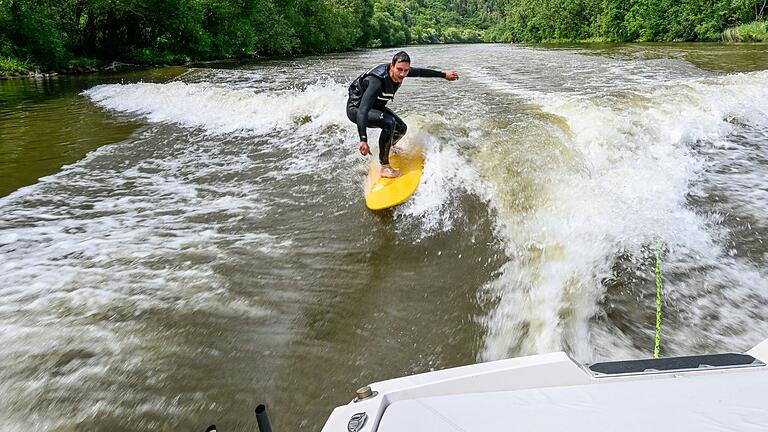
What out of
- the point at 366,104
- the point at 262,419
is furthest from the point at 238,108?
the point at 262,419

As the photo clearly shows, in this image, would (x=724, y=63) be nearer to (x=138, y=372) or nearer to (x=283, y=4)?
(x=138, y=372)

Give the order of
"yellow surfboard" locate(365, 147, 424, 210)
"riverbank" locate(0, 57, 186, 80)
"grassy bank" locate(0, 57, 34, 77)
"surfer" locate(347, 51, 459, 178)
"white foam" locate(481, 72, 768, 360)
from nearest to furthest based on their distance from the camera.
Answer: "white foam" locate(481, 72, 768, 360)
"yellow surfboard" locate(365, 147, 424, 210)
"surfer" locate(347, 51, 459, 178)
"grassy bank" locate(0, 57, 34, 77)
"riverbank" locate(0, 57, 186, 80)

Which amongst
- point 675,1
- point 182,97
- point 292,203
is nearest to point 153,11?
point 182,97

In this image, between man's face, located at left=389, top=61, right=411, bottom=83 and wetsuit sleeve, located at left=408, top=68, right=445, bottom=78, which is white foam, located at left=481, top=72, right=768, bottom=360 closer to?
man's face, located at left=389, top=61, right=411, bottom=83

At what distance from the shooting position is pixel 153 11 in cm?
3097

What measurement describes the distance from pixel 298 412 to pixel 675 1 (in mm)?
55959

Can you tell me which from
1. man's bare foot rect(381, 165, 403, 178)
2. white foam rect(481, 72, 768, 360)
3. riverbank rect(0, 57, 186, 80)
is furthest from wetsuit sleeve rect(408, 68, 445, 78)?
riverbank rect(0, 57, 186, 80)

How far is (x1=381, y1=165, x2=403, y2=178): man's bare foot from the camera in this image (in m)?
5.79

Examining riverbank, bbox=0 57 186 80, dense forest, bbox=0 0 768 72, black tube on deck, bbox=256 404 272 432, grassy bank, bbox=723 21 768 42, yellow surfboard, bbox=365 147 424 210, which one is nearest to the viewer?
black tube on deck, bbox=256 404 272 432

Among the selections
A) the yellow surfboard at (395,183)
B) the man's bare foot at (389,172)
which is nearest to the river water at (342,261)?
the yellow surfboard at (395,183)

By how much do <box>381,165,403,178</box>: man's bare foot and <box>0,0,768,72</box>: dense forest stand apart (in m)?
26.6

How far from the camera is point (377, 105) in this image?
19.2 ft

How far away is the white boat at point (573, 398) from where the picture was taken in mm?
1326

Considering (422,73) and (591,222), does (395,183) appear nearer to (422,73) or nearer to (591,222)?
(422,73)
